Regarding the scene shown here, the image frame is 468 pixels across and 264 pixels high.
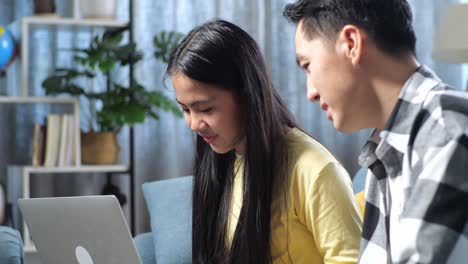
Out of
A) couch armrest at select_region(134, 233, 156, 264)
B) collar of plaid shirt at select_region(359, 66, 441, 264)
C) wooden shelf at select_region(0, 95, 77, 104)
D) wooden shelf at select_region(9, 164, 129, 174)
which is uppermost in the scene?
collar of plaid shirt at select_region(359, 66, 441, 264)

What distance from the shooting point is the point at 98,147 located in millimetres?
3357

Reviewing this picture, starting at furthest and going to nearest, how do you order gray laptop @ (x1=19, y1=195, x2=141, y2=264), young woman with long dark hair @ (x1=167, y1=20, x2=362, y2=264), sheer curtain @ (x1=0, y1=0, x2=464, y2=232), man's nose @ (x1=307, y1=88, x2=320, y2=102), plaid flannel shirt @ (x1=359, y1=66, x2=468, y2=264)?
sheer curtain @ (x1=0, y1=0, x2=464, y2=232), young woman with long dark hair @ (x1=167, y1=20, x2=362, y2=264), gray laptop @ (x1=19, y1=195, x2=141, y2=264), man's nose @ (x1=307, y1=88, x2=320, y2=102), plaid flannel shirt @ (x1=359, y1=66, x2=468, y2=264)

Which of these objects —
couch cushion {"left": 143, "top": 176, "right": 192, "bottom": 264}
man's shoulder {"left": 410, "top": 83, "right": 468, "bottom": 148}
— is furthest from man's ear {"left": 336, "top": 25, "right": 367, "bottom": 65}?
couch cushion {"left": 143, "top": 176, "right": 192, "bottom": 264}

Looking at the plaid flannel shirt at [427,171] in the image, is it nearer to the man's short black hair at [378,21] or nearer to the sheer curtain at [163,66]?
the man's short black hair at [378,21]

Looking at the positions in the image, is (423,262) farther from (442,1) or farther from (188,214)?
(442,1)

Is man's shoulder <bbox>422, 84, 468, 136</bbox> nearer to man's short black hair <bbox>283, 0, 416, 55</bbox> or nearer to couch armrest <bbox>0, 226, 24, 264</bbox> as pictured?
man's short black hair <bbox>283, 0, 416, 55</bbox>

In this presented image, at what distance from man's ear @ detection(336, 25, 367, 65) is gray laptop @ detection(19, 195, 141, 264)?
1.96ft

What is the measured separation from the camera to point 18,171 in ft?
11.2

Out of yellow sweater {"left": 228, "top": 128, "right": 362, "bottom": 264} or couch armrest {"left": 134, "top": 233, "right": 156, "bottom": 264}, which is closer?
yellow sweater {"left": 228, "top": 128, "right": 362, "bottom": 264}

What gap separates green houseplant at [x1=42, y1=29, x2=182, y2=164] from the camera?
3.23 metres

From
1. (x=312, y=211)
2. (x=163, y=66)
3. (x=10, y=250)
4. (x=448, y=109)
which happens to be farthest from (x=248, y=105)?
(x=163, y=66)

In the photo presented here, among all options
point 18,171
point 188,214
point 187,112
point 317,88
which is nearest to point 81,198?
point 187,112

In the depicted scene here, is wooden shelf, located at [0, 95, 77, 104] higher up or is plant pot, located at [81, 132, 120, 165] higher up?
wooden shelf, located at [0, 95, 77, 104]

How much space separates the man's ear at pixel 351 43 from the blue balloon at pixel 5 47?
260 cm
